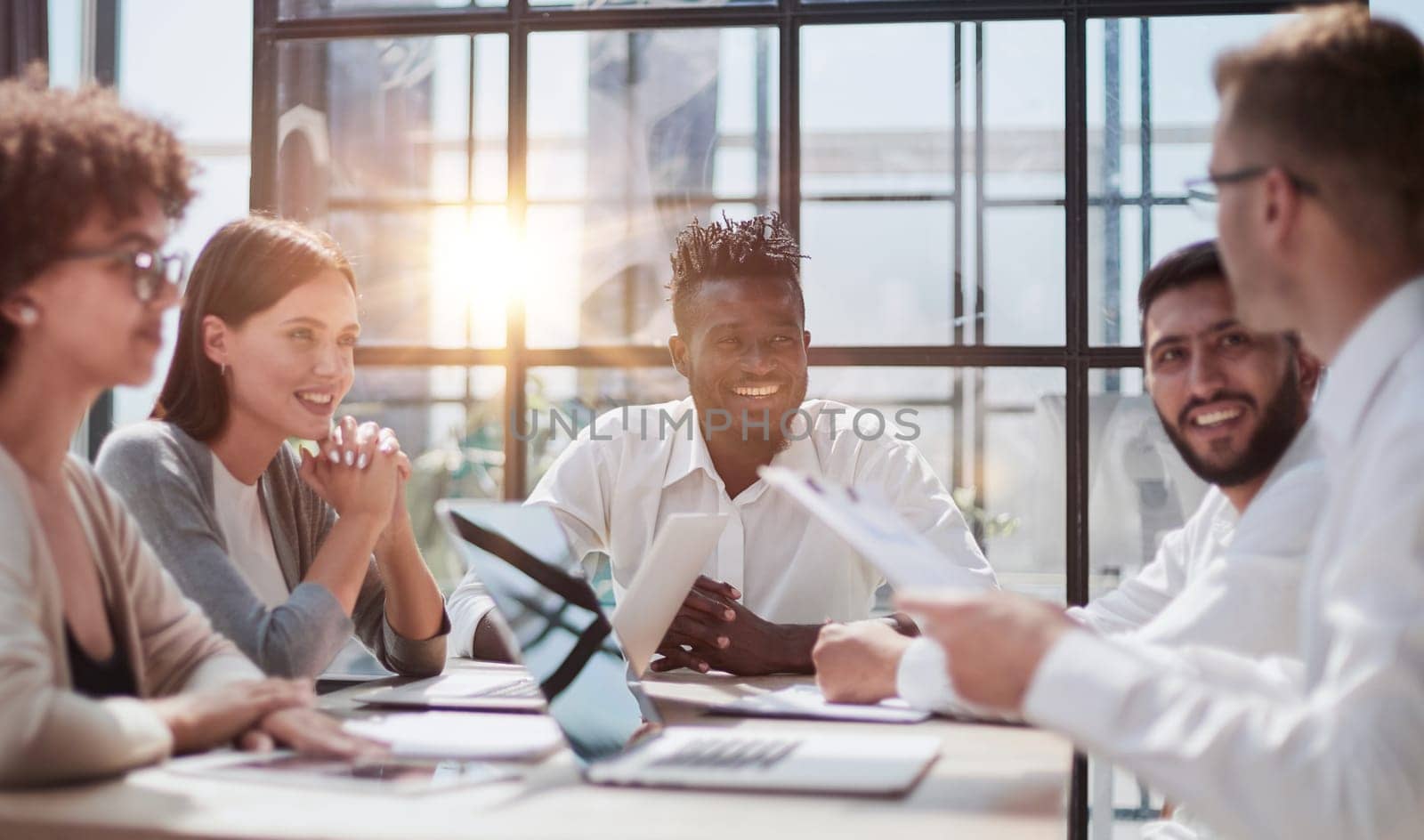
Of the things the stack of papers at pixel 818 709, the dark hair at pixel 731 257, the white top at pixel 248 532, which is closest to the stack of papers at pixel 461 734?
the stack of papers at pixel 818 709

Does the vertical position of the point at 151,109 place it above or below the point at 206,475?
above

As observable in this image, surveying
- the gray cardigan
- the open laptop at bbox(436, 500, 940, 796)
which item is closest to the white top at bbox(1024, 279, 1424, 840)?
the open laptop at bbox(436, 500, 940, 796)

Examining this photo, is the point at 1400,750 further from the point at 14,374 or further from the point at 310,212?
the point at 310,212

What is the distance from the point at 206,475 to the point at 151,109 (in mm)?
681

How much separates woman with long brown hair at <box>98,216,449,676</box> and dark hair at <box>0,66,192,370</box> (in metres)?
0.59

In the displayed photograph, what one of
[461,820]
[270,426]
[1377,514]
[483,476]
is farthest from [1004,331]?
[461,820]

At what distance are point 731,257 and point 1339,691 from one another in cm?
203

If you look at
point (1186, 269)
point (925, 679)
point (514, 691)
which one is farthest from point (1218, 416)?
point (514, 691)

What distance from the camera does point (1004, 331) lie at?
10.3 ft

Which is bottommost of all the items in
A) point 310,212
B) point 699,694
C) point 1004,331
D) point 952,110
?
point 699,694

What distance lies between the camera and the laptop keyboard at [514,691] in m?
1.86

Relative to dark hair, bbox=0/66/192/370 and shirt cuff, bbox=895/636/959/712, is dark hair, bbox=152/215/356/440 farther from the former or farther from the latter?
shirt cuff, bbox=895/636/959/712

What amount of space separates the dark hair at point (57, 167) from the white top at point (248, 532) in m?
0.71

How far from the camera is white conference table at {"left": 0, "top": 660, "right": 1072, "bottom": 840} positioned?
42.5 inches
